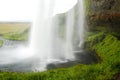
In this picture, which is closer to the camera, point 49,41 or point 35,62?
point 35,62

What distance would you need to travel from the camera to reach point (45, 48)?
63469 mm

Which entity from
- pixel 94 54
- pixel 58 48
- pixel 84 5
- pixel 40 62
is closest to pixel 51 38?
pixel 58 48

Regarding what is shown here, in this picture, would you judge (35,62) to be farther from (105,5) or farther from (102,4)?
(102,4)

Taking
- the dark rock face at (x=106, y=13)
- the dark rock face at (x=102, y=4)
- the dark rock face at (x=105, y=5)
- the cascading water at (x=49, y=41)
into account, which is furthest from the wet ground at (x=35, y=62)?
the dark rock face at (x=102, y=4)

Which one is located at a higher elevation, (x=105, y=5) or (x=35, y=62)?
(x=105, y=5)

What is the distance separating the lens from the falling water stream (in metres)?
51.5

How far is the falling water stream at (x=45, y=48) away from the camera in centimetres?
5154

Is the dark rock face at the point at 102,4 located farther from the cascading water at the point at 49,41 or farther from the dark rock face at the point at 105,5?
the cascading water at the point at 49,41

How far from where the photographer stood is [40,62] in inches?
2069

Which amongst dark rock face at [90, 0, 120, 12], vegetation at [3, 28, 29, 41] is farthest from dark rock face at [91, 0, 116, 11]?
vegetation at [3, 28, 29, 41]

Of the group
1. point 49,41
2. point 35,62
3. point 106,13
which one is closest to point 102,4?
point 106,13

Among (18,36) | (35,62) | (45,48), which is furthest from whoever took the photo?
(18,36)

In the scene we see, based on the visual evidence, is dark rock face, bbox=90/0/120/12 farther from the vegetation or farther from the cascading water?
the vegetation

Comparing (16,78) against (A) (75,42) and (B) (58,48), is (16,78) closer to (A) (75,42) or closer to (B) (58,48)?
(B) (58,48)
